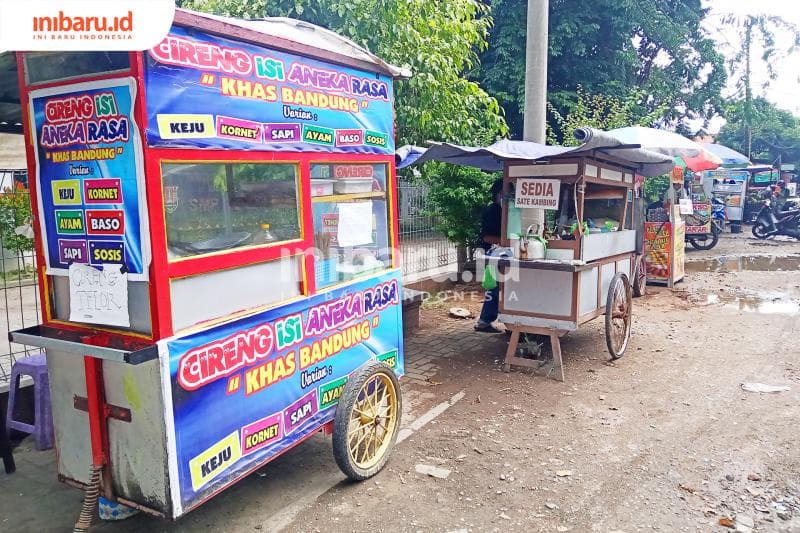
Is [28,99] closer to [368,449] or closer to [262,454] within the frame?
[262,454]

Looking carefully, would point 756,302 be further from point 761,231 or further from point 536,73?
point 761,231

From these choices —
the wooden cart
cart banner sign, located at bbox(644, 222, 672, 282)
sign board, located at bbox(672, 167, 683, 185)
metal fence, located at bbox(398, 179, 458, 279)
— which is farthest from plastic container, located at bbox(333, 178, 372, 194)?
sign board, located at bbox(672, 167, 683, 185)

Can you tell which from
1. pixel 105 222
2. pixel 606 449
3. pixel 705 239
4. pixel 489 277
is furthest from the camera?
pixel 705 239

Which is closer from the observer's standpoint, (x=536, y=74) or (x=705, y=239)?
(x=536, y=74)

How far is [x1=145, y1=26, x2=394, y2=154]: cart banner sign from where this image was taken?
250 centimetres

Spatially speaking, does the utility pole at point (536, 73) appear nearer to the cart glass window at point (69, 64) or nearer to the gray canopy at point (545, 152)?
the gray canopy at point (545, 152)

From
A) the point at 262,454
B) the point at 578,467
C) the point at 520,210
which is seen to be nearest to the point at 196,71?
the point at 262,454

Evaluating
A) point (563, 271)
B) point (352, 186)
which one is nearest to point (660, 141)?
point (563, 271)

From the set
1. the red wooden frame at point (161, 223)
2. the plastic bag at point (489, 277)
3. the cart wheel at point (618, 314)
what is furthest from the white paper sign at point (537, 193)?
the red wooden frame at point (161, 223)

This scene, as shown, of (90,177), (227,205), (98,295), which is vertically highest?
(90,177)

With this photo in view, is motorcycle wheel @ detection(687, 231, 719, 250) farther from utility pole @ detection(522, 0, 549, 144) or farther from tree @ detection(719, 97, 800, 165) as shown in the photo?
tree @ detection(719, 97, 800, 165)

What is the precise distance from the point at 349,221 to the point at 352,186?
0.75 ft

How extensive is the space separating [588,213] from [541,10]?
234 cm

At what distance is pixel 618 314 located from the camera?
19.6ft
